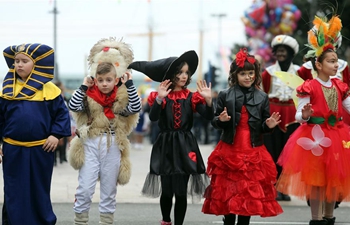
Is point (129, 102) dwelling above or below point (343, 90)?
below

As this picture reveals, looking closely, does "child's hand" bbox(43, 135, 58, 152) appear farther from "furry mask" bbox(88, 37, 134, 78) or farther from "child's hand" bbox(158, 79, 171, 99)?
"child's hand" bbox(158, 79, 171, 99)

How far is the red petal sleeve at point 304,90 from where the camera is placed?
711 centimetres

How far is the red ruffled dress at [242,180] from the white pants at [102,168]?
3.11ft

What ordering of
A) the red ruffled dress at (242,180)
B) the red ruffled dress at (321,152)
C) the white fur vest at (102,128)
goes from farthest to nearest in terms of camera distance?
the red ruffled dress at (321,152), the white fur vest at (102,128), the red ruffled dress at (242,180)

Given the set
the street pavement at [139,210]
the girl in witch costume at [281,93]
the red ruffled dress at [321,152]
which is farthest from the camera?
the girl in witch costume at [281,93]

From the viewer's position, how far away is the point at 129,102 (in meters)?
6.82

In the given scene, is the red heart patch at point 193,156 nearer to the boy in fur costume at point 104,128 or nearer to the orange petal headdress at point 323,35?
the boy in fur costume at point 104,128

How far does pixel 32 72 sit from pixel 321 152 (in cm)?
301

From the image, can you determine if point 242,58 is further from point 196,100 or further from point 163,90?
point 163,90

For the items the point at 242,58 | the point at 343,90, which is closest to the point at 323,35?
the point at 343,90

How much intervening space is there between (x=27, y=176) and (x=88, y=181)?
2.15 ft

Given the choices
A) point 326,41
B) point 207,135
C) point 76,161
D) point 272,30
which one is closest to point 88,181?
point 76,161

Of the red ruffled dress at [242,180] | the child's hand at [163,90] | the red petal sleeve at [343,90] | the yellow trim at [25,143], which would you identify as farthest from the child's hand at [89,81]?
→ the red petal sleeve at [343,90]

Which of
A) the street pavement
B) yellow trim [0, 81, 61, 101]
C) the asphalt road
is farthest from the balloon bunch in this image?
yellow trim [0, 81, 61, 101]
